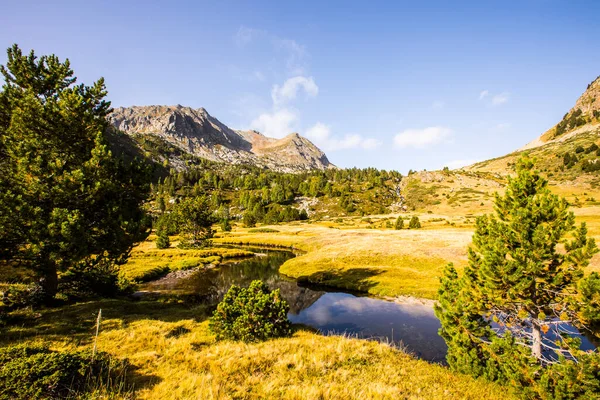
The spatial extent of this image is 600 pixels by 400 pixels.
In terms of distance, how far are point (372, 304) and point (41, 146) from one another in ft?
118

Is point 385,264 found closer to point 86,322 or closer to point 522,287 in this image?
point 522,287

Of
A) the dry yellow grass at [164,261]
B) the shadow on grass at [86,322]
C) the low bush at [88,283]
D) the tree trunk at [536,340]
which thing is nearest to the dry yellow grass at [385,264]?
the dry yellow grass at [164,261]

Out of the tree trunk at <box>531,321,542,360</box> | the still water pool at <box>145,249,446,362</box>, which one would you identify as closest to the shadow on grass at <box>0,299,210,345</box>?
the still water pool at <box>145,249,446,362</box>

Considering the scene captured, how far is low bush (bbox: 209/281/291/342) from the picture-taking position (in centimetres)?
1778

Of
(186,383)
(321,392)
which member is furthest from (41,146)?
(321,392)

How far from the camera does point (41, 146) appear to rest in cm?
1847

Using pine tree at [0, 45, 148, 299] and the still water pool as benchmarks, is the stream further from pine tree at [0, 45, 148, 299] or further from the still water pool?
pine tree at [0, 45, 148, 299]

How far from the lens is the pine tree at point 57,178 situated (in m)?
16.7

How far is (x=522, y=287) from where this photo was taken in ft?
39.5

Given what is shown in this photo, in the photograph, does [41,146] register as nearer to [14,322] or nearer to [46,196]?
[46,196]

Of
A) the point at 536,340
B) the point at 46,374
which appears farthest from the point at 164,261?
the point at 536,340

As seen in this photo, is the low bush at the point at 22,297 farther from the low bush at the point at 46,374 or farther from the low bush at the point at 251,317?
the low bush at the point at 46,374

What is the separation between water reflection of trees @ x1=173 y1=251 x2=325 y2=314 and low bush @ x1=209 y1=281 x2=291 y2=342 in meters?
14.3

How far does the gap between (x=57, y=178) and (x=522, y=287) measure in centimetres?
2659
